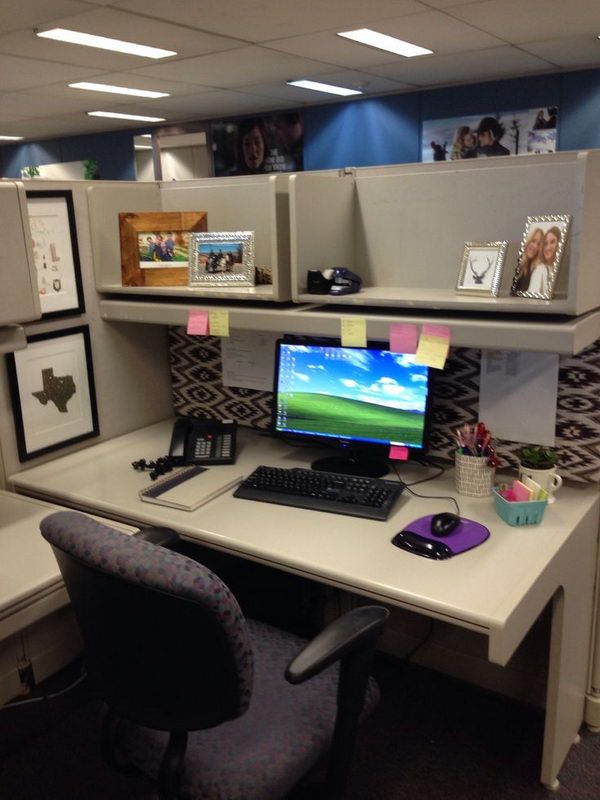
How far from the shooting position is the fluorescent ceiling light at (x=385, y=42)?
465 centimetres

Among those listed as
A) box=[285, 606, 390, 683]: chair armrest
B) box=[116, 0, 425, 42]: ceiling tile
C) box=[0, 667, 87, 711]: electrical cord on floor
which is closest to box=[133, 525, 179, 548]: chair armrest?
box=[285, 606, 390, 683]: chair armrest

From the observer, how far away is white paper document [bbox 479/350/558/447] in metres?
1.80

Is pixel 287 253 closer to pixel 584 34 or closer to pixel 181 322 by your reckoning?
pixel 181 322

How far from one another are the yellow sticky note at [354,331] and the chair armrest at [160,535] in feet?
2.05

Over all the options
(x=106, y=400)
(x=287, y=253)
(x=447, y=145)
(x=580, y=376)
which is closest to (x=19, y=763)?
(x=106, y=400)

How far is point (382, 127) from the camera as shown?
7203 millimetres

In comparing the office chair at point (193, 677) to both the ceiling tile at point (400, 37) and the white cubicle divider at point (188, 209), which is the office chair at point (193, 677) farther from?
the ceiling tile at point (400, 37)

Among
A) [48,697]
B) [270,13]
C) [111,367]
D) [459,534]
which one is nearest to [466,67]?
[270,13]

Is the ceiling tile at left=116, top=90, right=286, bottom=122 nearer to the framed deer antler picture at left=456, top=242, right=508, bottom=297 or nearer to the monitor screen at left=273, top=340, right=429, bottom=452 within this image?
the monitor screen at left=273, top=340, right=429, bottom=452

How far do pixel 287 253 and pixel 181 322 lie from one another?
400mm

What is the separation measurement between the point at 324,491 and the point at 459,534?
38cm

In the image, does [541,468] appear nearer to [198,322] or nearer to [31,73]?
[198,322]

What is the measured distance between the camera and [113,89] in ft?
21.2

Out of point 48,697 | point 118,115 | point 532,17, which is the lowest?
point 48,697
